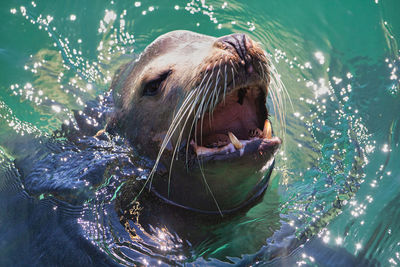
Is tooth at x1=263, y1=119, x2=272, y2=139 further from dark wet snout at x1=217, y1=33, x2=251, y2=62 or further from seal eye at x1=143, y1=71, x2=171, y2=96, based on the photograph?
seal eye at x1=143, y1=71, x2=171, y2=96

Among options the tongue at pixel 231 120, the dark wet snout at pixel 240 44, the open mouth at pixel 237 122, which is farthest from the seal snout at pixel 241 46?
the tongue at pixel 231 120

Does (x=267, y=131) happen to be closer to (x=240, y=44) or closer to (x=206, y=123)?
(x=206, y=123)

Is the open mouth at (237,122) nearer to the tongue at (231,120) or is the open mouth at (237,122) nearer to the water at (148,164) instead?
the tongue at (231,120)

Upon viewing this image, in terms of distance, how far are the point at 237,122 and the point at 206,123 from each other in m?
0.25

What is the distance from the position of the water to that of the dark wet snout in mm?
1428

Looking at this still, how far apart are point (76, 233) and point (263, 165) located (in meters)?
1.65

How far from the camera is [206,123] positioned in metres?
3.43

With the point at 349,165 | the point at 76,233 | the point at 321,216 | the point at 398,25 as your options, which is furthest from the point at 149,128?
the point at 398,25

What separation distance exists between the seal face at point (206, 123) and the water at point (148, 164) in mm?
236

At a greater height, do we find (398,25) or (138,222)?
(398,25)

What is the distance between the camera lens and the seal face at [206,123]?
3.12m

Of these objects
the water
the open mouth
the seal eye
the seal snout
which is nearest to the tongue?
the open mouth

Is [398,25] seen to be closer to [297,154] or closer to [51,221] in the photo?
[297,154]

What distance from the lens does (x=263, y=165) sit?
3.34 meters
